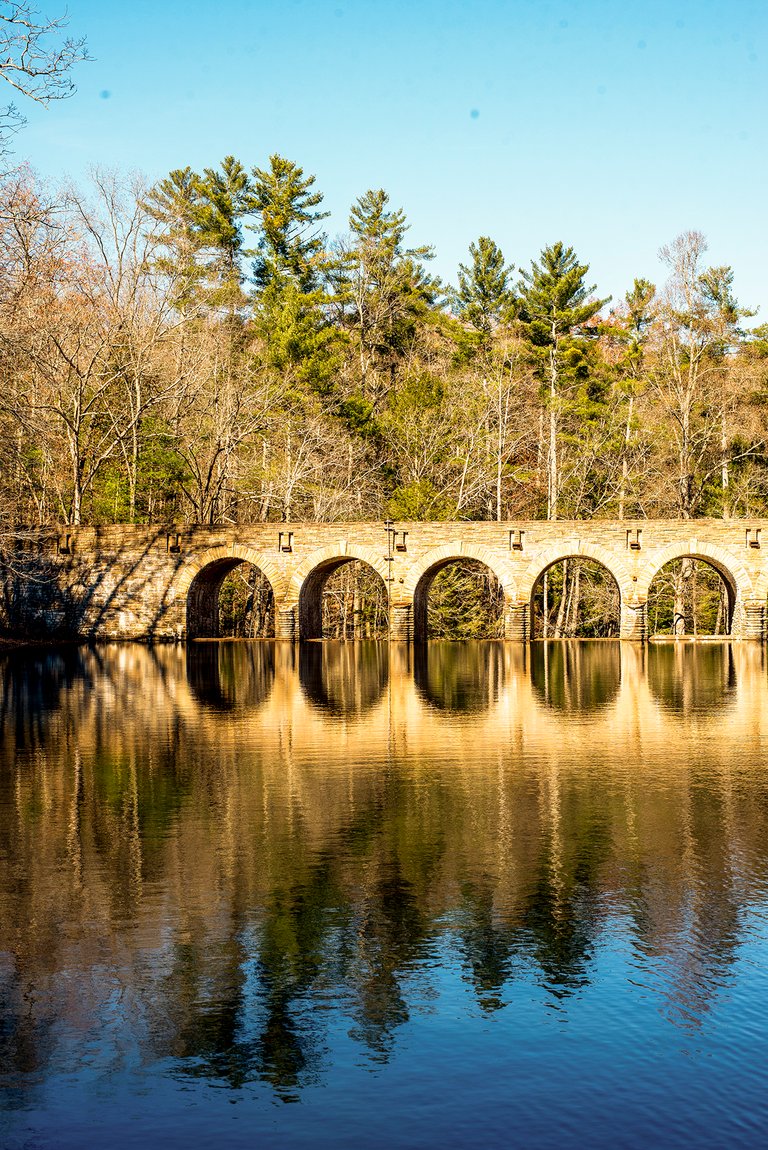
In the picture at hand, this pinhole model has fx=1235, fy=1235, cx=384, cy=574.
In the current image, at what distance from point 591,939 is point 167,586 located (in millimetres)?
30276

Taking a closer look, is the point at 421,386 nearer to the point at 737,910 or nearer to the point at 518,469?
the point at 518,469

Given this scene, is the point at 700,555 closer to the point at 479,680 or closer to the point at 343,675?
the point at 479,680

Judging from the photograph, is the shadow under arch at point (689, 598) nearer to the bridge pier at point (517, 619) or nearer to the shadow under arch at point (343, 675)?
the bridge pier at point (517, 619)

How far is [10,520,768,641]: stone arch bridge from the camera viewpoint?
115 feet

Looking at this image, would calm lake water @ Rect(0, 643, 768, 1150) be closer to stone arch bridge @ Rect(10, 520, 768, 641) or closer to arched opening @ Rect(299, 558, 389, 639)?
stone arch bridge @ Rect(10, 520, 768, 641)

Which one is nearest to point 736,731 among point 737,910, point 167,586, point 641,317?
point 737,910

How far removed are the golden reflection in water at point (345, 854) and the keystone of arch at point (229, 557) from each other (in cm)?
1699

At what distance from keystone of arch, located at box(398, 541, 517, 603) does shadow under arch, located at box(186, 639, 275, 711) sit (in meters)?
4.39

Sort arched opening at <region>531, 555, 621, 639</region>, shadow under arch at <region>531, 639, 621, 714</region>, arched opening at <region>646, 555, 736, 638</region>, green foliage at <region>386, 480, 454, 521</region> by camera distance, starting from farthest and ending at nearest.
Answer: arched opening at <region>531, 555, 621, 639</region>, arched opening at <region>646, 555, 736, 638</region>, green foliage at <region>386, 480, 454, 521</region>, shadow under arch at <region>531, 639, 621, 714</region>

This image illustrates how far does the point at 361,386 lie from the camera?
51.9 m

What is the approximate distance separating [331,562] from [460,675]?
1256cm

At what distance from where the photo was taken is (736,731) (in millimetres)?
16078

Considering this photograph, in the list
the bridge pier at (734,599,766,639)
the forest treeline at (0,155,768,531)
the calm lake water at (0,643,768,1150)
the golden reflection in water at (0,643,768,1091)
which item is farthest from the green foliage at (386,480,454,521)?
the calm lake water at (0,643,768,1150)

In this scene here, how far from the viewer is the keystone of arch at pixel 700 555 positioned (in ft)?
115
